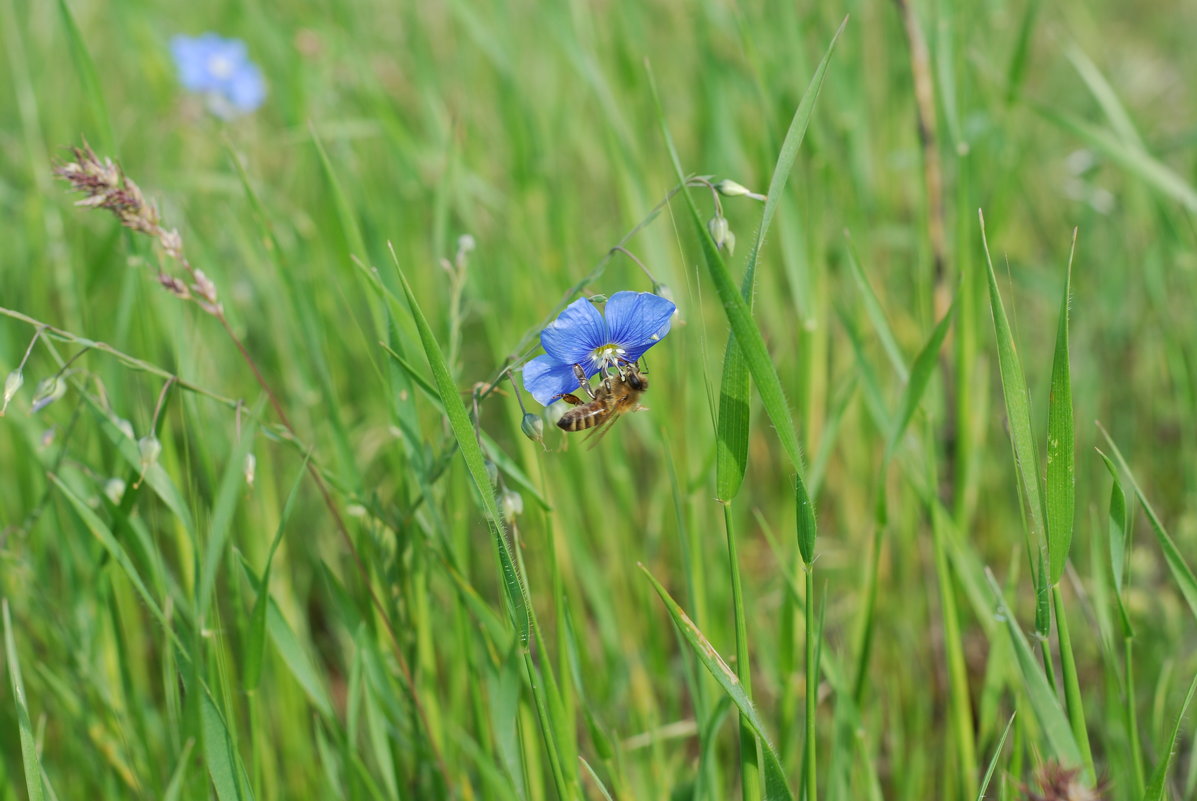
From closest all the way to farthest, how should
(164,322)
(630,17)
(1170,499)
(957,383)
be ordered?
(957,383) < (164,322) < (1170,499) < (630,17)

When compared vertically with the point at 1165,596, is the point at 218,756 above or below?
below

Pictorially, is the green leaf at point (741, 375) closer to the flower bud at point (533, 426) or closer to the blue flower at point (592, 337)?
the blue flower at point (592, 337)

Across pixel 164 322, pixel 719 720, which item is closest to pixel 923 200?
pixel 719 720

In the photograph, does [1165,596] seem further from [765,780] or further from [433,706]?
[433,706]

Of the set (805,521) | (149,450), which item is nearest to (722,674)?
(805,521)

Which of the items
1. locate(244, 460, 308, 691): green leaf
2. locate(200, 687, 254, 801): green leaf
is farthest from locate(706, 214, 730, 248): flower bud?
locate(200, 687, 254, 801): green leaf

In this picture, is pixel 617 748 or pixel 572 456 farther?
pixel 572 456

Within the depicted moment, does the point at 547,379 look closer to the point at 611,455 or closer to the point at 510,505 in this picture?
the point at 510,505

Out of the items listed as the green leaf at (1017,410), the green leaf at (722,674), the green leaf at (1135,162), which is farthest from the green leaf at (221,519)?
the green leaf at (1135,162)
